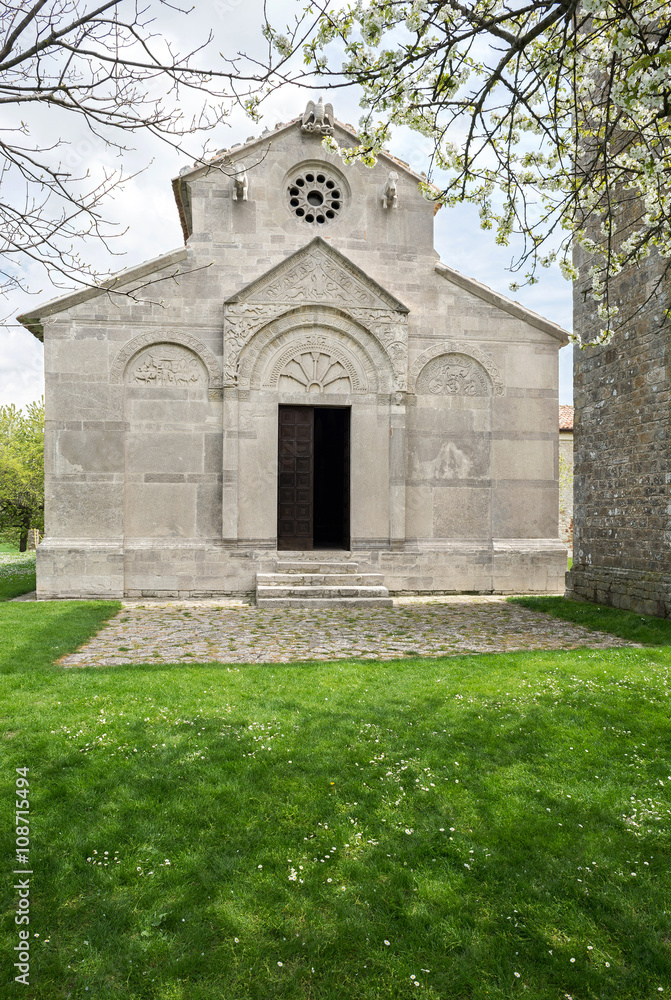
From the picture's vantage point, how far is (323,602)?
11391mm

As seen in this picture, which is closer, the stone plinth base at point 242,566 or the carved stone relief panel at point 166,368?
the stone plinth base at point 242,566

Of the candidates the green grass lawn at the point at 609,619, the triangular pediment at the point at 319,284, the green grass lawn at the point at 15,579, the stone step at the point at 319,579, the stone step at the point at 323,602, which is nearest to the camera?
the green grass lawn at the point at 609,619

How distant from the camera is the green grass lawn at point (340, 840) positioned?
269cm

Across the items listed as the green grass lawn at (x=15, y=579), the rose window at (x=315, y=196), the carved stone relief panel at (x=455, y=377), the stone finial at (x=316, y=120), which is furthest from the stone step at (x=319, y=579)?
the stone finial at (x=316, y=120)

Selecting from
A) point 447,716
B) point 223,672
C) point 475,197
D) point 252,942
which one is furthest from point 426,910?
point 475,197

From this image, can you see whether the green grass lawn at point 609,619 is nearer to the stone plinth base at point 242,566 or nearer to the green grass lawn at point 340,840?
the stone plinth base at point 242,566

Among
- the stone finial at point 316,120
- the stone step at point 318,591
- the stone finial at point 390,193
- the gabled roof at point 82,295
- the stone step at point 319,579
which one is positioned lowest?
the stone step at point 318,591

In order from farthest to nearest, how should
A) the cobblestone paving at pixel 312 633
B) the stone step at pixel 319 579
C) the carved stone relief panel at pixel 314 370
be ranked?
the carved stone relief panel at pixel 314 370 < the stone step at pixel 319 579 < the cobblestone paving at pixel 312 633

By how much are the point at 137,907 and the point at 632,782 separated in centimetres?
324

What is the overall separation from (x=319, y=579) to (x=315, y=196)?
8092 millimetres

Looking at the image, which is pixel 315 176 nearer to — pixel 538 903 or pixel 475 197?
pixel 475 197

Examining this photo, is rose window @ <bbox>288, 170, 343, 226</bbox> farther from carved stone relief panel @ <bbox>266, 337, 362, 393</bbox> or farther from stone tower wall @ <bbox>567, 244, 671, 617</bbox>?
stone tower wall @ <bbox>567, 244, 671, 617</bbox>

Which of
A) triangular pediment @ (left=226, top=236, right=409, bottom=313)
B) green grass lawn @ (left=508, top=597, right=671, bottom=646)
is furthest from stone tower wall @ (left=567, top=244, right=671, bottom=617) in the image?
triangular pediment @ (left=226, top=236, right=409, bottom=313)

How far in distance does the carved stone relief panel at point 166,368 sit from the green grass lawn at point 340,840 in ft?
24.4
